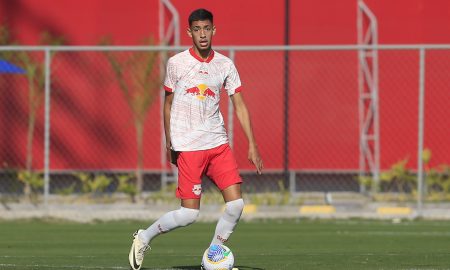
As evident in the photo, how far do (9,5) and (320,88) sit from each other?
5126mm

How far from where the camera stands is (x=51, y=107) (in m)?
20.5

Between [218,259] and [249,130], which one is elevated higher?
[249,130]

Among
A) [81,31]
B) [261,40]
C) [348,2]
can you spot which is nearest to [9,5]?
[81,31]

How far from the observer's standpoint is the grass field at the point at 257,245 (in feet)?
36.3

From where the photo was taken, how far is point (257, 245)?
13.2 meters

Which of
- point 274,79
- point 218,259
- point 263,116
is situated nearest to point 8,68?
point 263,116

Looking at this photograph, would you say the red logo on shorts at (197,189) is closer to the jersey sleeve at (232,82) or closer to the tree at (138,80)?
the jersey sleeve at (232,82)

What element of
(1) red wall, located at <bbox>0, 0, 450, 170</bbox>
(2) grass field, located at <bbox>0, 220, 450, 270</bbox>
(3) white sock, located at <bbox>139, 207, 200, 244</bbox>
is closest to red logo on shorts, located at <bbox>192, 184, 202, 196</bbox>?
(3) white sock, located at <bbox>139, 207, 200, 244</bbox>

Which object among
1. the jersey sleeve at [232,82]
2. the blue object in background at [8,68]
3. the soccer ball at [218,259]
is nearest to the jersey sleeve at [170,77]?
the jersey sleeve at [232,82]

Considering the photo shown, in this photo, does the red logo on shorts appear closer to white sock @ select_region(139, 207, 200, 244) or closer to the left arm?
white sock @ select_region(139, 207, 200, 244)

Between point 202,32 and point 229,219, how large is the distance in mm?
1490

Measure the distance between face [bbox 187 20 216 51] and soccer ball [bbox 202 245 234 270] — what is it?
158cm

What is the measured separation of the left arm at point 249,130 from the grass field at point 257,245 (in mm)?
1002

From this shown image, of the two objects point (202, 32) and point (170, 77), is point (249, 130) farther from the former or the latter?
point (202, 32)
